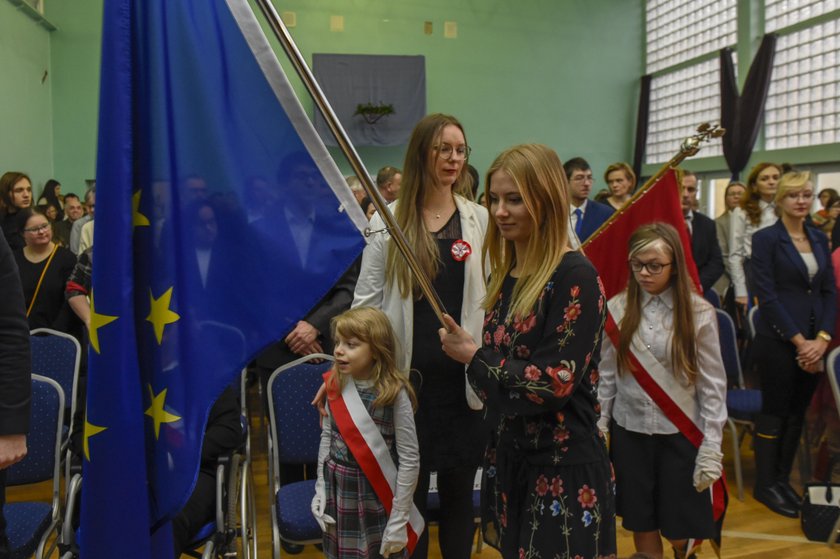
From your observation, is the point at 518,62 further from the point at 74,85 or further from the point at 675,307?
the point at 675,307

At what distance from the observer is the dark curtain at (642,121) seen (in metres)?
13.8

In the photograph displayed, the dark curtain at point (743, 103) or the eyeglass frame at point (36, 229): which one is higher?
the dark curtain at point (743, 103)

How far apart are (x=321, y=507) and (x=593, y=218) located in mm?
2653

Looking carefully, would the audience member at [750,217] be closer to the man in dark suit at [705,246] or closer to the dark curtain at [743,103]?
the man in dark suit at [705,246]

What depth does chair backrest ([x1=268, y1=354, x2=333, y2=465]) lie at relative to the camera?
3145 mm

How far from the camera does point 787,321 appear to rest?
3.93 meters

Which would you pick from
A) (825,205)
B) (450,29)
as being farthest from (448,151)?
(450,29)

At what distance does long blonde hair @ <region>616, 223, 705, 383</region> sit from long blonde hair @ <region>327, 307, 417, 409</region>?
88cm

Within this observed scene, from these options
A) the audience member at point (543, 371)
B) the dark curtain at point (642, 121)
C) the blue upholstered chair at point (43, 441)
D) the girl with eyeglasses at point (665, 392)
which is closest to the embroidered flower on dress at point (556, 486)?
the audience member at point (543, 371)

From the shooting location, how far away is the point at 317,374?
322cm

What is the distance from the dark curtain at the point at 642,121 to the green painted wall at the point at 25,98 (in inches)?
407

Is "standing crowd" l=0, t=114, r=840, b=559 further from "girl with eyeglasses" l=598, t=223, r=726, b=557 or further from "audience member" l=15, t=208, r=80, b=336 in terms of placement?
"audience member" l=15, t=208, r=80, b=336

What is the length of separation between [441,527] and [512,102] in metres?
12.2

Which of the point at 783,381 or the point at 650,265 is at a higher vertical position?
the point at 650,265
